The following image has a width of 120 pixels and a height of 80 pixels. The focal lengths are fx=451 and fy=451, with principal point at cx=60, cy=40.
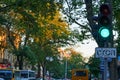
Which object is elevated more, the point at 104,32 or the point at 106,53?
the point at 104,32

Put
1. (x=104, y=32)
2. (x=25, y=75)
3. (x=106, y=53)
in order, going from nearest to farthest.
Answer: (x=104, y=32) < (x=106, y=53) < (x=25, y=75)

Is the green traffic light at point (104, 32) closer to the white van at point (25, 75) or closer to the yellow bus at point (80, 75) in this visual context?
the white van at point (25, 75)

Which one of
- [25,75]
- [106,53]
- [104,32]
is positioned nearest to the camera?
[104,32]

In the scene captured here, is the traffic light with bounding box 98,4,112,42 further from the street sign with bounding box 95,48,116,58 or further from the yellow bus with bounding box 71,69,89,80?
the yellow bus with bounding box 71,69,89,80

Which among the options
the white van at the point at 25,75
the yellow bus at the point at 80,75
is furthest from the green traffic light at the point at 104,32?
the yellow bus at the point at 80,75

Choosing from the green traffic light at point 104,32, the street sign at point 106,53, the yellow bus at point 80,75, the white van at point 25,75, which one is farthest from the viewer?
the yellow bus at point 80,75

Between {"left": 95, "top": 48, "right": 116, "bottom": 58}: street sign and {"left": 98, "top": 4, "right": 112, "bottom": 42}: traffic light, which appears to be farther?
{"left": 95, "top": 48, "right": 116, "bottom": 58}: street sign

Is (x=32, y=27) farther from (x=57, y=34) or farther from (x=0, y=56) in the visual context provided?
(x=0, y=56)

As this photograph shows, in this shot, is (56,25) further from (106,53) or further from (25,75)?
(106,53)

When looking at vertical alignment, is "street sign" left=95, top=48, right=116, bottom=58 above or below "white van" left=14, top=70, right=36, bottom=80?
above

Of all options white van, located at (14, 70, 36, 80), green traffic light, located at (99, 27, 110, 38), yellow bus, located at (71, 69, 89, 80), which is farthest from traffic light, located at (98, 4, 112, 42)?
yellow bus, located at (71, 69, 89, 80)

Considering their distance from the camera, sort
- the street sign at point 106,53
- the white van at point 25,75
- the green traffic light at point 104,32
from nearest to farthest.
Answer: the green traffic light at point 104,32 → the street sign at point 106,53 → the white van at point 25,75

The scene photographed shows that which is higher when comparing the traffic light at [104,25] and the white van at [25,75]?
the traffic light at [104,25]

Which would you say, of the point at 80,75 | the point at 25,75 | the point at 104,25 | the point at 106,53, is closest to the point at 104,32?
the point at 104,25
